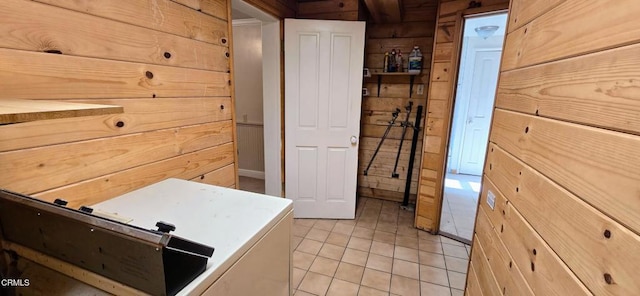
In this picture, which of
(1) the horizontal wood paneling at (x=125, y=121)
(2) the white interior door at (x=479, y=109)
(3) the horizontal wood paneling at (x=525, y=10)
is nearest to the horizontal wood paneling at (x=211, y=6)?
(1) the horizontal wood paneling at (x=125, y=121)

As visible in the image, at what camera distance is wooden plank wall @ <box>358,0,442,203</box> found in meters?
2.91

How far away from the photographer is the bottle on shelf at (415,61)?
110 inches

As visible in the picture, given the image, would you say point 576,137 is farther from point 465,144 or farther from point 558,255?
point 465,144

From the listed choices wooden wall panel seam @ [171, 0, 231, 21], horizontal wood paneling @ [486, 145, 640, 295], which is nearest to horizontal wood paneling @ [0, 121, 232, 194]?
wooden wall panel seam @ [171, 0, 231, 21]

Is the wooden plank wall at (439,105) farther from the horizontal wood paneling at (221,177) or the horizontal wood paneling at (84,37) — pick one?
the horizontal wood paneling at (84,37)

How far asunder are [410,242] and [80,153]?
2.46m

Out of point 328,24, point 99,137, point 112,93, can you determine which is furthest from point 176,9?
point 328,24

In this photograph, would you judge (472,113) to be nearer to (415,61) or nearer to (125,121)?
(415,61)

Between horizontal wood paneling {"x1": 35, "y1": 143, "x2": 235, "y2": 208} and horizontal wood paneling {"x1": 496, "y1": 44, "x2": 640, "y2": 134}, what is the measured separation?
5.40 ft

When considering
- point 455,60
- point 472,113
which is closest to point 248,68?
point 455,60

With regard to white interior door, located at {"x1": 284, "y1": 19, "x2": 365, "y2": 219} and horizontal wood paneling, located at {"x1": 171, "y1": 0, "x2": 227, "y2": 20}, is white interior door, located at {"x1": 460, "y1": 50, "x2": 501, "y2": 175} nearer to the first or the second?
white interior door, located at {"x1": 284, "y1": 19, "x2": 365, "y2": 219}

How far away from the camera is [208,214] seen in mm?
964

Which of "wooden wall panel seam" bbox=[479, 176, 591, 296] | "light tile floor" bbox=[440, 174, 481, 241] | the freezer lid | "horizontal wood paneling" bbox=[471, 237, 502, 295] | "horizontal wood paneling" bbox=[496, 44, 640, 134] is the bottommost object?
"light tile floor" bbox=[440, 174, 481, 241]

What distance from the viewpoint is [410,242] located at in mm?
2518
